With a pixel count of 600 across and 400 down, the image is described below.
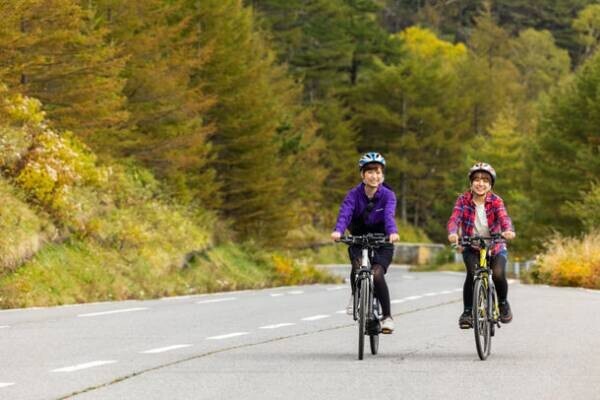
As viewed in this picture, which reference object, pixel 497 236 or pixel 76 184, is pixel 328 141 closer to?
pixel 76 184

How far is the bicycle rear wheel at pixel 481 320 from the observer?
41.9ft

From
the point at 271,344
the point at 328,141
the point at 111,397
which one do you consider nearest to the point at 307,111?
the point at 328,141

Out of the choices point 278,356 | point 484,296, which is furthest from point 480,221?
point 278,356

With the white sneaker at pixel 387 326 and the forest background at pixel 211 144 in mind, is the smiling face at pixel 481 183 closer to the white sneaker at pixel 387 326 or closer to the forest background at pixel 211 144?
the white sneaker at pixel 387 326

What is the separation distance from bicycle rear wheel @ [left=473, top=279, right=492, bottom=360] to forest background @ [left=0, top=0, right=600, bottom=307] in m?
10.4

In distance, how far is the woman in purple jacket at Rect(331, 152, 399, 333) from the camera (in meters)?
13.4

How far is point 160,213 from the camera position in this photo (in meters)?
37.6

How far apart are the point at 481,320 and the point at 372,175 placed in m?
1.71

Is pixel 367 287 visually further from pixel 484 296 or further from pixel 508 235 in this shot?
pixel 508 235

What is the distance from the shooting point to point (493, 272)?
45.1 feet

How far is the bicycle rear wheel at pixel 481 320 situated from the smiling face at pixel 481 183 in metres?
0.88

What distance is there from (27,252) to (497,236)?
45.0ft

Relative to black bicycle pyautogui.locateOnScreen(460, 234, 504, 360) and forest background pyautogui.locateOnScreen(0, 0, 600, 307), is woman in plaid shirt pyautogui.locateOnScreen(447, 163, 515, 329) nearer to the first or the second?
black bicycle pyautogui.locateOnScreen(460, 234, 504, 360)

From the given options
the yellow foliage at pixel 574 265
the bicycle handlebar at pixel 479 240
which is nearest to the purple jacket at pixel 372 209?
the bicycle handlebar at pixel 479 240
